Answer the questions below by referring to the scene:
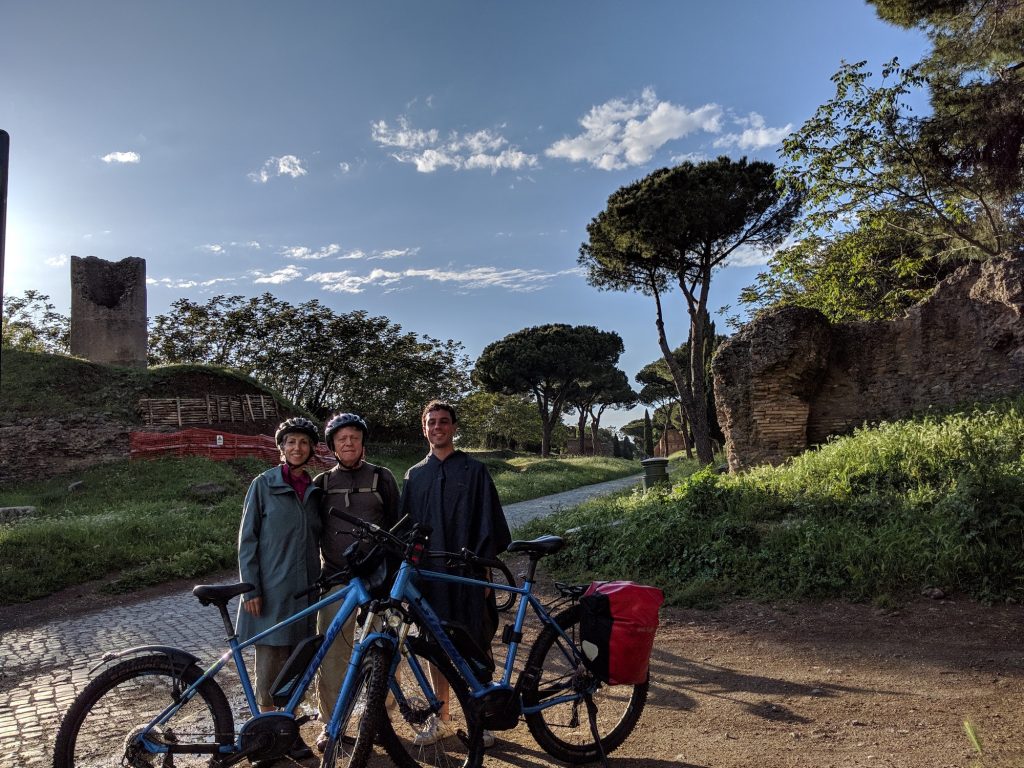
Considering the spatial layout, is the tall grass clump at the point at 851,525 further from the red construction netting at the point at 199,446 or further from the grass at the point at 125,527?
the red construction netting at the point at 199,446

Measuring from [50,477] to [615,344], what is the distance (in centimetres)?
3065

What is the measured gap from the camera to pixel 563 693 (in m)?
3.42

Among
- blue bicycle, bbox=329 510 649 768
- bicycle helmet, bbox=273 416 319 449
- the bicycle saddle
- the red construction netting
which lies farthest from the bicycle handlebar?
the red construction netting

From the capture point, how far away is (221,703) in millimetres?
3074

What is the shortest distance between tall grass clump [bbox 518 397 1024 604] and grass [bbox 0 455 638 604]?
5.39 metres

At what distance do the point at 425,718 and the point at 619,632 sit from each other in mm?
988

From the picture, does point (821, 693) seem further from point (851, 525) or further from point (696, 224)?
point (696, 224)

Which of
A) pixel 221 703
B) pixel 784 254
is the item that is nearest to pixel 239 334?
pixel 784 254

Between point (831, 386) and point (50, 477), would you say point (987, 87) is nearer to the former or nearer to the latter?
point (831, 386)

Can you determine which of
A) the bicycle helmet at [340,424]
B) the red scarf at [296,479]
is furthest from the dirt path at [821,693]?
the bicycle helmet at [340,424]

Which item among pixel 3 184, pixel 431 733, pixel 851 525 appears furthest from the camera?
pixel 851 525

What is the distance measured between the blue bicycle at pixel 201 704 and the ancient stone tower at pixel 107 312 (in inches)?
1013

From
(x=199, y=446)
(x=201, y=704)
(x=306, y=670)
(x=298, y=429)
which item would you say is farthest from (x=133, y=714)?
(x=199, y=446)

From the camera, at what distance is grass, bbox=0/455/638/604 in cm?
859
